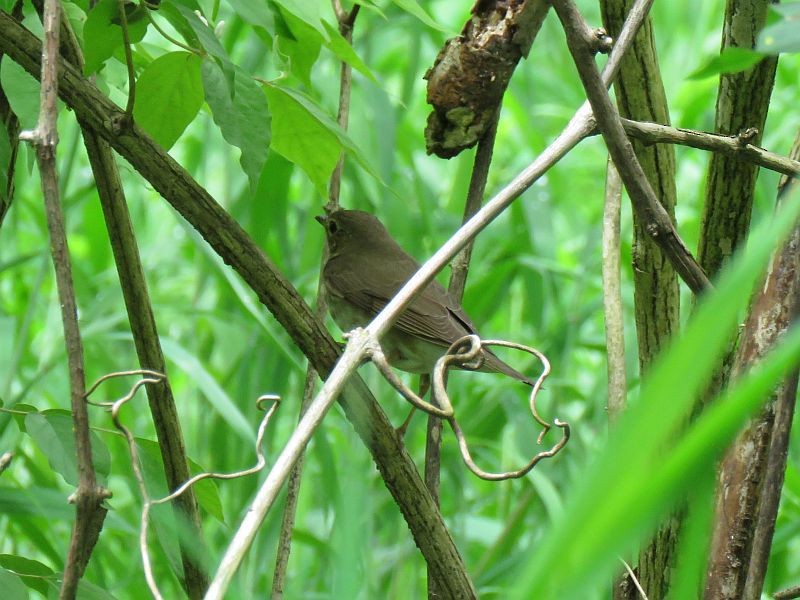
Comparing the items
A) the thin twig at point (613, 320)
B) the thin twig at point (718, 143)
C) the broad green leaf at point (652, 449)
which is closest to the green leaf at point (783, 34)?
the broad green leaf at point (652, 449)

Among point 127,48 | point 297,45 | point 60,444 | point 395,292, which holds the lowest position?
point 60,444

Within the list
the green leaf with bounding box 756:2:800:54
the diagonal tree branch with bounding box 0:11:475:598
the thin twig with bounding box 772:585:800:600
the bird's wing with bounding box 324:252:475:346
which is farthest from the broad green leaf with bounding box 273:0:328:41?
the bird's wing with bounding box 324:252:475:346

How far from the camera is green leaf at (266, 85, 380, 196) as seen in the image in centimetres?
148

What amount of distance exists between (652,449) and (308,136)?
1.14 metres

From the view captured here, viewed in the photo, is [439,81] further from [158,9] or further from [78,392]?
[78,392]

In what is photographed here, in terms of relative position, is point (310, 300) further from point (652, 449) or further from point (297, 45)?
point (652, 449)

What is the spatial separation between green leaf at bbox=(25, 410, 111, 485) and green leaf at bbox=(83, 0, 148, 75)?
0.43m

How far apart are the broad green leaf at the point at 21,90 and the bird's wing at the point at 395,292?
164 centimetres

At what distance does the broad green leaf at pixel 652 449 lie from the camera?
0.49m

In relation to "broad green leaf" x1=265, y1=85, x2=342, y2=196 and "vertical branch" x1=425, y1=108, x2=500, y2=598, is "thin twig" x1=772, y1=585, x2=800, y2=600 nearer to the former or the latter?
"vertical branch" x1=425, y1=108, x2=500, y2=598

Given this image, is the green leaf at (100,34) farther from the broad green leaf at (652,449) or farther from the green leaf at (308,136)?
the broad green leaf at (652,449)

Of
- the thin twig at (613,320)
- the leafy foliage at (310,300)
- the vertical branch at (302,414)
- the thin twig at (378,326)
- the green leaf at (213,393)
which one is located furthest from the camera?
the green leaf at (213,393)

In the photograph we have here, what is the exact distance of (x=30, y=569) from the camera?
1.28 m

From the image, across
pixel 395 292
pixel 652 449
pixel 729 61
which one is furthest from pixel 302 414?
pixel 395 292
